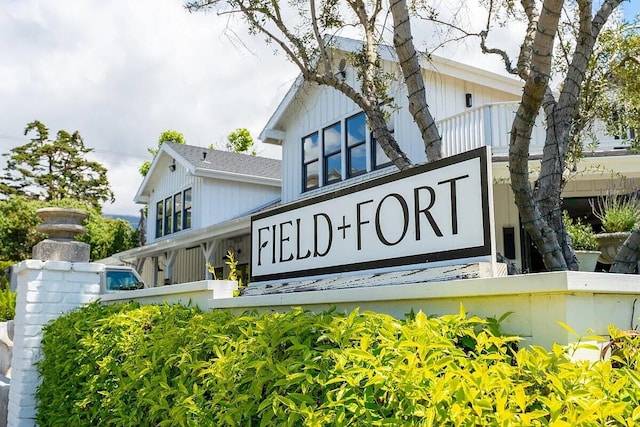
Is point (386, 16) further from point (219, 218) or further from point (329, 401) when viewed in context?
point (219, 218)

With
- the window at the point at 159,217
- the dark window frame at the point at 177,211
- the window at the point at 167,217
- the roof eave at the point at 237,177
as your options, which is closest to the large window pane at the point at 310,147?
the roof eave at the point at 237,177

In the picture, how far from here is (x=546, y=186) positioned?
518cm

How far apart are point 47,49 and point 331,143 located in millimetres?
7505

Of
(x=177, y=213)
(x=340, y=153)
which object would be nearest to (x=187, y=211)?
(x=177, y=213)

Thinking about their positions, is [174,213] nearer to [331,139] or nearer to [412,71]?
[331,139]

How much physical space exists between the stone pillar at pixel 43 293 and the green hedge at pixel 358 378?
238 cm

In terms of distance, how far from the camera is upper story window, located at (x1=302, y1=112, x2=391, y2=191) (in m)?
13.0

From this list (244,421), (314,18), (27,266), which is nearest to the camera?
(244,421)

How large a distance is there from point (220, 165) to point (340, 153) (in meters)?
6.90

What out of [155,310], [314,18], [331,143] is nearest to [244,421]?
[155,310]

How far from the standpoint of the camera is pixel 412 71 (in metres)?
4.91

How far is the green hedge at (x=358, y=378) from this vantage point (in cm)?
164

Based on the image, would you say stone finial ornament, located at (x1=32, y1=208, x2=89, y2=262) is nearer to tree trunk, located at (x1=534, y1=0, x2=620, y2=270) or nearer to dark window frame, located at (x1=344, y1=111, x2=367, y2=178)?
tree trunk, located at (x1=534, y1=0, x2=620, y2=270)

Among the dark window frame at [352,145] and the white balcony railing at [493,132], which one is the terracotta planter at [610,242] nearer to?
the white balcony railing at [493,132]
